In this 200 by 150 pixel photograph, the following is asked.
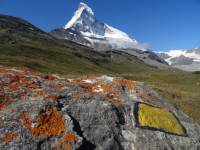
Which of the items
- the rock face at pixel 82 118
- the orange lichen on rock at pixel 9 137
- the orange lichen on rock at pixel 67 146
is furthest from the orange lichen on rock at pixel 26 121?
the orange lichen on rock at pixel 67 146

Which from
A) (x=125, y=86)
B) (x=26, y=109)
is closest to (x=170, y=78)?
(x=125, y=86)

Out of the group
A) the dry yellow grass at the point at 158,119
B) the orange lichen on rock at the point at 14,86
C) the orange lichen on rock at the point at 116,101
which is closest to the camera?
the orange lichen on rock at the point at 14,86

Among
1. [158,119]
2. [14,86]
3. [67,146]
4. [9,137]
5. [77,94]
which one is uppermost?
[14,86]

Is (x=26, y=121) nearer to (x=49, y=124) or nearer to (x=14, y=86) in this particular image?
(x=49, y=124)

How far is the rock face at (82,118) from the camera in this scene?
409 inches

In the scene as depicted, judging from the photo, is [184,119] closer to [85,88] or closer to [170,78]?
[85,88]

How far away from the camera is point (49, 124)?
1076 cm

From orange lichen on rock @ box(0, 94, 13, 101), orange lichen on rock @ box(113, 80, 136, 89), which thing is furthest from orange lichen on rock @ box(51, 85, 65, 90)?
orange lichen on rock @ box(113, 80, 136, 89)

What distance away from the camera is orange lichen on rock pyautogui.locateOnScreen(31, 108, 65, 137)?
10.4m

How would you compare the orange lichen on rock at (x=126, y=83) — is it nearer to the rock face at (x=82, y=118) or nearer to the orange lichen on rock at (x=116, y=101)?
the rock face at (x=82, y=118)

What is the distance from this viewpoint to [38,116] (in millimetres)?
10836

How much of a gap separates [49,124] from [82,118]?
1.47 m

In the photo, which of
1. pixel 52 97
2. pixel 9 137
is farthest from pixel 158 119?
pixel 9 137

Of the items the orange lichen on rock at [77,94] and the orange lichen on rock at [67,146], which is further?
the orange lichen on rock at [77,94]
